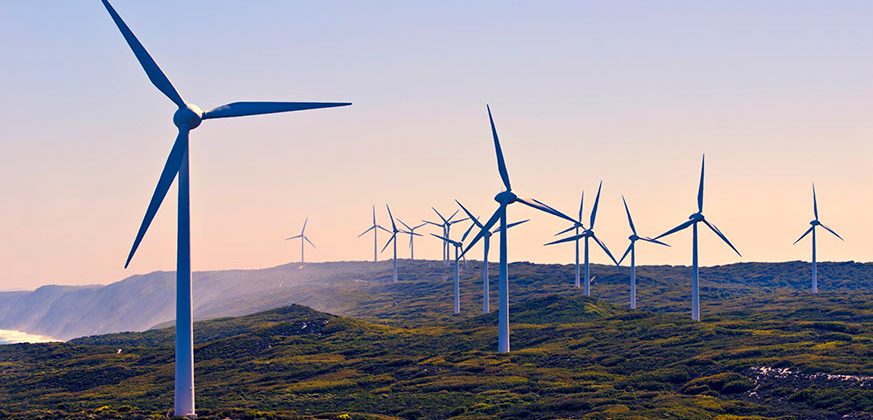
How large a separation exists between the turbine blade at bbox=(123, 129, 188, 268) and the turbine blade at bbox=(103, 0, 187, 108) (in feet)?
11.5

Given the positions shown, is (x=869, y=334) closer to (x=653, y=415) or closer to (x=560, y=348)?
(x=560, y=348)

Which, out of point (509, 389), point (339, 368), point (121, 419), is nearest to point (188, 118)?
point (121, 419)

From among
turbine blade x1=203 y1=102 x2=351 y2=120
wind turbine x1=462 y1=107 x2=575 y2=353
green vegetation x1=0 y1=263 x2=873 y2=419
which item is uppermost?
turbine blade x1=203 y1=102 x2=351 y2=120

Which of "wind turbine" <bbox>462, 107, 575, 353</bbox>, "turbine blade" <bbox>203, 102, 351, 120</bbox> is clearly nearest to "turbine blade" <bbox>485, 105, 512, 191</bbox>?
"wind turbine" <bbox>462, 107, 575, 353</bbox>

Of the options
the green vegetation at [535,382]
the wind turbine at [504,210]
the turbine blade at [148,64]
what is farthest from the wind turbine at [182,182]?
the wind turbine at [504,210]

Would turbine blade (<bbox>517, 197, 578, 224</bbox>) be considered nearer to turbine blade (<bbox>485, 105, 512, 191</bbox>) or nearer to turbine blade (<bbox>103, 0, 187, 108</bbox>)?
turbine blade (<bbox>485, 105, 512, 191</bbox>)

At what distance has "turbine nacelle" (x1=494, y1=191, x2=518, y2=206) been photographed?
16338cm

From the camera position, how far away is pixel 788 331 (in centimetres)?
19450

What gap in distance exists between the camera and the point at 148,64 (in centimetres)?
10619

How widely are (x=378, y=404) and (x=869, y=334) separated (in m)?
87.8

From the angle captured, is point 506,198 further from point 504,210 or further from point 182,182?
point 182,182

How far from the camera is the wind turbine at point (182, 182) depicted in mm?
98875

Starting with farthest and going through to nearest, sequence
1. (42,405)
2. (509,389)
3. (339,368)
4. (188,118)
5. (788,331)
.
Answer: (788,331) < (339,368) < (42,405) < (509,389) < (188,118)

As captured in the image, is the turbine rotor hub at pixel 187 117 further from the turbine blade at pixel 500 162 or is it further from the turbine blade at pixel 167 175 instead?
the turbine blade at pixel 500 162
